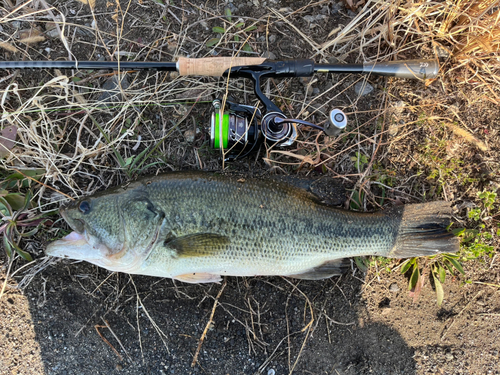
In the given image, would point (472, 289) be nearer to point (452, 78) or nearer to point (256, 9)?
point (452, 78)

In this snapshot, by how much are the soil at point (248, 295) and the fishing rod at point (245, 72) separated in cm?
37

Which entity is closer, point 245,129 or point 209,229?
point 209,229

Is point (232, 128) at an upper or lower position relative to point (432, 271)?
upper

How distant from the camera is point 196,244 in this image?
247 centimetres

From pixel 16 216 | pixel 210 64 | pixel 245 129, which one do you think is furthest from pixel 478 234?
pixel 16 216

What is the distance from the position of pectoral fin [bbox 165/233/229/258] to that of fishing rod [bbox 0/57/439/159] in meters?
0.78

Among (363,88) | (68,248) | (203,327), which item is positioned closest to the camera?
(68,248)

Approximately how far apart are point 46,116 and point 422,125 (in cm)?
371

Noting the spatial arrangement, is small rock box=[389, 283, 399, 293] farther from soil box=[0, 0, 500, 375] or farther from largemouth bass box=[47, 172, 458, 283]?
largemouth bass box=[47, 172, 458, 283]

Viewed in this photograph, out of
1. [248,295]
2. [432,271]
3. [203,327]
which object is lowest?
[203,327]

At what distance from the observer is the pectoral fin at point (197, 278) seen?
2.66m

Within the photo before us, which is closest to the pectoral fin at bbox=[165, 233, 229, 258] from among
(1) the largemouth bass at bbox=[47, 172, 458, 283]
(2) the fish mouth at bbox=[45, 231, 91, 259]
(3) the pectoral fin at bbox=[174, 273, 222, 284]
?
(1) the largemouth bass at bbox=[47, 172, 458, 283]

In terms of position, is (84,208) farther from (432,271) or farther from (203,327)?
(432,271)

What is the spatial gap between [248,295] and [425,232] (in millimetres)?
1720
